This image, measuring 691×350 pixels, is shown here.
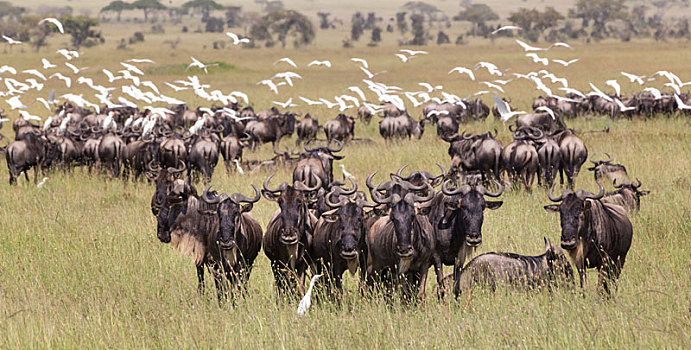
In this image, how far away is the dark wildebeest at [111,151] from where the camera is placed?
1953 centimetres

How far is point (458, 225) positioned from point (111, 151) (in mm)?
12435

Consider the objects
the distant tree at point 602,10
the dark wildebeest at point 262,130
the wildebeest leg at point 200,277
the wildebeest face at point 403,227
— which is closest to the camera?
the wildebeest face at point 403,227

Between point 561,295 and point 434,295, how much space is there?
1286mm

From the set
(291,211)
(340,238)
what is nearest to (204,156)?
(291,211)

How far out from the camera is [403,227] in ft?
26.5

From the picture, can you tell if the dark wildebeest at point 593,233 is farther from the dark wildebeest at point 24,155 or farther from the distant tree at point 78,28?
the distant tree at point 78,28

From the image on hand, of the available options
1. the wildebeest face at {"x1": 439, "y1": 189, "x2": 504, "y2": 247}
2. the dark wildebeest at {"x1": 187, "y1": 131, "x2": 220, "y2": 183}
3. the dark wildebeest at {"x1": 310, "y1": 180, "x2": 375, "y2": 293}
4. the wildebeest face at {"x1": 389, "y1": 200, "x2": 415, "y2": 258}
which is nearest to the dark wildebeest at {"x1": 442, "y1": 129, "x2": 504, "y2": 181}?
the dark wildebeest at {"x1": 187, "y1": 131, "x2": 220, "y2": 183}

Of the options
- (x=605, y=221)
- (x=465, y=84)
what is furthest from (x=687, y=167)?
(x=465, y=84)

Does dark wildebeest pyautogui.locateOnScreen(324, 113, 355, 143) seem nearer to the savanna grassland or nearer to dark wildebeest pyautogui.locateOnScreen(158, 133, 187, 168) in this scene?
the savanna grassland

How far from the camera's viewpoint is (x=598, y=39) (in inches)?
4267

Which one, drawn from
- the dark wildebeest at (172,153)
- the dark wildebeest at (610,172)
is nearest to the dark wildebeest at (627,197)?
the dark wildebeest at (610,172)

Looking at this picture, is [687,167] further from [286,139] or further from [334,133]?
[286,139]

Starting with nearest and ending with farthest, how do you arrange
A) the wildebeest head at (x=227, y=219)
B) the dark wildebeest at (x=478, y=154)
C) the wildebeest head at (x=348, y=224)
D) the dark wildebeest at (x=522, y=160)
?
the wildebeest head at (x=348, y=224) → the wildebeest head at (x=227, y=219) → the dark wildebeest at (x=522, y=160) → the dark wildebeest at (x=478, y=154)

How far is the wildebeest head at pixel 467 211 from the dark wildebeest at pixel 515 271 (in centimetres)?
25
